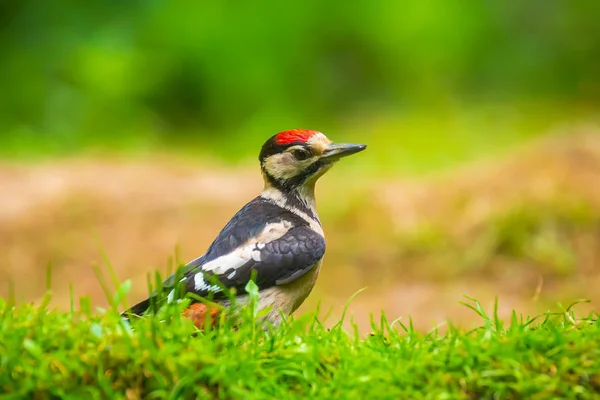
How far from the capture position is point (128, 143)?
1020 centimetres

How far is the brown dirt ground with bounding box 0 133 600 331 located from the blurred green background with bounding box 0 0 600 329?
21mm

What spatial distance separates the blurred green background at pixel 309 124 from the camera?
22.5 ft

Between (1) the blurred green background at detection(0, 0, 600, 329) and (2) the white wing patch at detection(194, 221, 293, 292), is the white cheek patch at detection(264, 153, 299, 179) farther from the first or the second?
(1) the blurred green background at detection(0, 0, 600, 329)

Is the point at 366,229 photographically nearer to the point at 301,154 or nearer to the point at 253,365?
the point at 301,154

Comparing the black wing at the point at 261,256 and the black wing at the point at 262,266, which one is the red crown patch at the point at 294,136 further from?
the black wing at the point at 262,266

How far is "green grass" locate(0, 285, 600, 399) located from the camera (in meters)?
2.57

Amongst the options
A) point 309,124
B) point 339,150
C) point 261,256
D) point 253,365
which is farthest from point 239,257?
point 309,124

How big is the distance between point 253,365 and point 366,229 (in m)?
4.46

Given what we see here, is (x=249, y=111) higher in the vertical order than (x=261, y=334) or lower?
higher

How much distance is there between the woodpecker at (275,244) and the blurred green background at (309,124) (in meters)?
2.68

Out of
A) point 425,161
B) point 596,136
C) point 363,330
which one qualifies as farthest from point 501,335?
point 425,161

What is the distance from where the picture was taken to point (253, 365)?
2680mm

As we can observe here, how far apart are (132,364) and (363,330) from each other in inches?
118

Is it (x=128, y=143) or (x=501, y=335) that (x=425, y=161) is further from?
(x=501, y=335)
